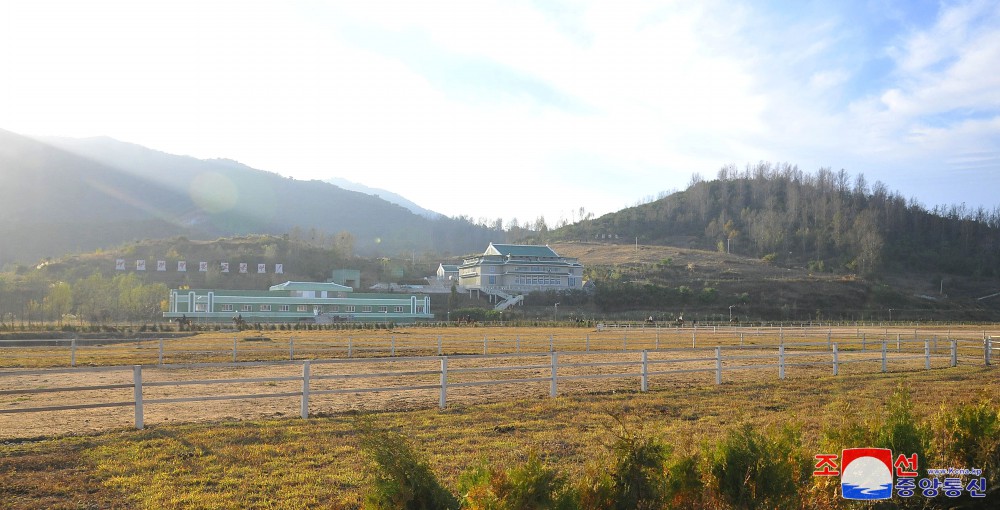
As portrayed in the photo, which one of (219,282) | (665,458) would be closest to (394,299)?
(219,282)

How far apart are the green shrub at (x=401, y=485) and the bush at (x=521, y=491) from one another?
0.86ft

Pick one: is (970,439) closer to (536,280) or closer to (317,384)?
(317,384)

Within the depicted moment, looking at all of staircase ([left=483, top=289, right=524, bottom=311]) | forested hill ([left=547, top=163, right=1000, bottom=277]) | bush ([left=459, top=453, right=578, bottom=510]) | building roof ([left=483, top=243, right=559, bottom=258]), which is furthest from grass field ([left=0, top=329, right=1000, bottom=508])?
forested hill ([left=547, top=163, right=1000, bottom=277])

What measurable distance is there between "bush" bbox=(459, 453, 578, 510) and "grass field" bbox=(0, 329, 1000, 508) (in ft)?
0.72

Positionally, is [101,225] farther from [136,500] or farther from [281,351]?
[136,500]

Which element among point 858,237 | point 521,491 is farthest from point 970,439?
point 858,237

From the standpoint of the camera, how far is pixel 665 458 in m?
5.27

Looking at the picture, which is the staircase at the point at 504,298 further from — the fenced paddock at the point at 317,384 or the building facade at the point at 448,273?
the fenced paddock at the point at 317,384

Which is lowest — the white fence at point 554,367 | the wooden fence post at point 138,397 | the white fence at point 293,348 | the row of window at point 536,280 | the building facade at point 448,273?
the white fence at point 293,348

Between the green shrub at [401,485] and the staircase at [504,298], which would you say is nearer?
the green shrub at [401,485]

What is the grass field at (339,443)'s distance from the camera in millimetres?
7133

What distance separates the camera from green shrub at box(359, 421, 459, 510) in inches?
182

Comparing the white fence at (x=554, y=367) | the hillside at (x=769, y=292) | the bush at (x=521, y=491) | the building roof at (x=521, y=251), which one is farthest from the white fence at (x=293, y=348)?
the building roof at (x=521, y=251)

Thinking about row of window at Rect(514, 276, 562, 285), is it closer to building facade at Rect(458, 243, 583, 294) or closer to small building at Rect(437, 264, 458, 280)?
building facade at Rect(458, 243, 583, 294)
